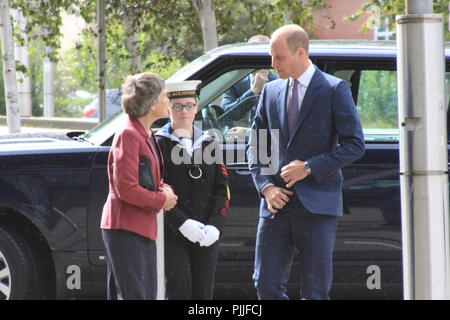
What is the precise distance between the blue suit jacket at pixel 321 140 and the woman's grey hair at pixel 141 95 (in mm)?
703

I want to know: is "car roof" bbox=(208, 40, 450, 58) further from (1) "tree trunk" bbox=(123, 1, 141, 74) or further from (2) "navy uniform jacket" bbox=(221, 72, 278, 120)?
(1) "tree trunk" bbox=(123, 1, 141, 74)

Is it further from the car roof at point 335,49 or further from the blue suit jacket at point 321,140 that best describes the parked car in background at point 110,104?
the blue suit jacket at point 321,140

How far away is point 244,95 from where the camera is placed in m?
6.17

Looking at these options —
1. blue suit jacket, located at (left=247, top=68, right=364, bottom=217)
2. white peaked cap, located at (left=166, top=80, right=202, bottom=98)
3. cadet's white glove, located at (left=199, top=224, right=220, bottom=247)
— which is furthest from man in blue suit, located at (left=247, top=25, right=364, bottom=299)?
white peaked cap, located at (left=166, top=80, right=202, bottom=98)

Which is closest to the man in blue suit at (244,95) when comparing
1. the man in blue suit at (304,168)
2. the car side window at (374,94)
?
the car side window at (374,94)

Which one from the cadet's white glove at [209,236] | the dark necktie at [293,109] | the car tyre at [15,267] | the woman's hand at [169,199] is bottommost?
the car tyre at [15,267]

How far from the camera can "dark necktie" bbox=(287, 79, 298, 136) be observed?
16.2 feet

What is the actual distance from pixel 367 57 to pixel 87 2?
10701 mm

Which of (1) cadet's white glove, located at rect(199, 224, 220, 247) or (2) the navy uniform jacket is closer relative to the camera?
(1) cadet's white glove, located at rect(199, 224, 220, 247)

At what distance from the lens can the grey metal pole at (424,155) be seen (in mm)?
3965
